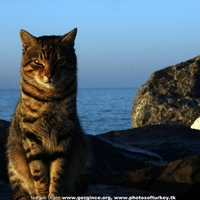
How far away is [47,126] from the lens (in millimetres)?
5742

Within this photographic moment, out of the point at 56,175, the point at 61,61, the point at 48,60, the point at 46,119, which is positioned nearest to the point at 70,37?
the point at 61,61

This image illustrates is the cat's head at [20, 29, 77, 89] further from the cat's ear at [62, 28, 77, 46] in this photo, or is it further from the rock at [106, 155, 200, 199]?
the rock at [106, 155, 200, 199]

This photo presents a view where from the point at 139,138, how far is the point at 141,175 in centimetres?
529

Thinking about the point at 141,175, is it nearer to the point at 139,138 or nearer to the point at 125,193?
the point at 125,193

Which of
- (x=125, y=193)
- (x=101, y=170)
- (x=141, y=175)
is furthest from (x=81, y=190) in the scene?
(x=101, y=170)

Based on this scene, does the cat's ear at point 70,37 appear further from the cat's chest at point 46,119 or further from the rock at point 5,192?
the rock at point 5,192

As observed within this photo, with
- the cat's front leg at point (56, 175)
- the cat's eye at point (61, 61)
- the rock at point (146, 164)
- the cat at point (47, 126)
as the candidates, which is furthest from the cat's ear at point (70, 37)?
the rock at point (146, 164)

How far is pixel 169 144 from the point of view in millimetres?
10742

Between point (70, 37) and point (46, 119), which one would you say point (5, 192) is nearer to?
point (46, 119)

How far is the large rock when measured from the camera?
57.7ft

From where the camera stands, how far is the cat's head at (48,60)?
575cm

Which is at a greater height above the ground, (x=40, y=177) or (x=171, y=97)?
(x=40, y=177)

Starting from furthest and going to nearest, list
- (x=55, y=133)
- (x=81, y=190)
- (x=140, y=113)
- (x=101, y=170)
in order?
(x=140, y=113) → (x=101, y=170) → (x=81, y=190) → (x=55, y=133)

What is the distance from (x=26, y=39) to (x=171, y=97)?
13069mm
